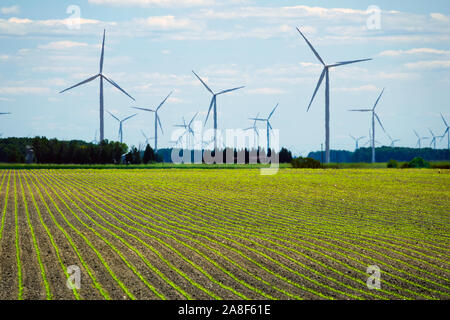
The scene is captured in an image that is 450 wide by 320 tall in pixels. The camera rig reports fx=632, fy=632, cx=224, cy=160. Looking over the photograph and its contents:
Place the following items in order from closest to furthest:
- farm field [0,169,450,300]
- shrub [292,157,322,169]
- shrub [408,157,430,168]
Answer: farm field [0,169,450,300] → shrub [292,157,322,169] → shrub [408,157,430,168]

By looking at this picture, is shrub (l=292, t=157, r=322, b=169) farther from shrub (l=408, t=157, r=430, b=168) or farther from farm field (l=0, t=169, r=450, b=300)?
farm field (l=0, t=169, r=450, b=300)

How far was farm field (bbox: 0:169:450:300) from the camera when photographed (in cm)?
1602

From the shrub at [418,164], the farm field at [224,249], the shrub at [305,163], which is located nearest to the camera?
the farm field at [224,249]

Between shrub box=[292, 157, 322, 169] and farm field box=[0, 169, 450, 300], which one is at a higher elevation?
shrub box=[292, 157, 322, 169]

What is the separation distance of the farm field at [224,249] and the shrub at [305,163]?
271 ft

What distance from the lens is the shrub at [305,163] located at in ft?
406

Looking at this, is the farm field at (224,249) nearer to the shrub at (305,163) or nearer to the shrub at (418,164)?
the shrub at (305,163)

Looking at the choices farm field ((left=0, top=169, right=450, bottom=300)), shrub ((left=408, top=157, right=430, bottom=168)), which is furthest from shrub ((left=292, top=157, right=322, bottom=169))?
farm field ((left=0, top=169, right=450, bottom=300))

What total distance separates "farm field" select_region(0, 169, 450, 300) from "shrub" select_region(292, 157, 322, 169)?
82502mm

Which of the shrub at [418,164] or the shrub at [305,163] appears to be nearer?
the shrub at [305,163]

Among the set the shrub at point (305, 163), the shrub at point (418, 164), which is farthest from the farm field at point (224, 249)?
the shrub at point (418, 164)
